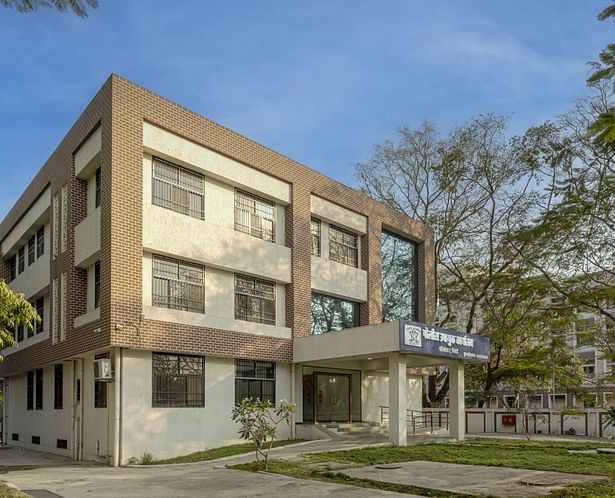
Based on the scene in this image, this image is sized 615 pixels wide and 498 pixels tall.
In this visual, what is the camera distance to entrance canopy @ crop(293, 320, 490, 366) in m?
21.7

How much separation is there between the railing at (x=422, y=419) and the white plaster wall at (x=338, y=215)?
756cm

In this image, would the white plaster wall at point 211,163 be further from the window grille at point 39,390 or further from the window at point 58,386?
the window grille at point 39,390

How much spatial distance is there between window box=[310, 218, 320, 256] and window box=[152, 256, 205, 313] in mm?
5926

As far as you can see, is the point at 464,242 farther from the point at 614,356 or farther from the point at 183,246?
the point at 183,246

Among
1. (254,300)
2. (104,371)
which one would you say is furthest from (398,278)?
(104,371)

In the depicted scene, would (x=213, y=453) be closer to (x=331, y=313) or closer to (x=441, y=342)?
(x=441, y=342)

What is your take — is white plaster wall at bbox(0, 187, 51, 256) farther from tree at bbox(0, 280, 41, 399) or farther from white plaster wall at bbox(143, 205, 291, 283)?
tree at bbox(0, 280, 41, 399)

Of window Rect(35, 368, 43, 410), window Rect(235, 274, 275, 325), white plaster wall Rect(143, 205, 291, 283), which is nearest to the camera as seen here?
white plaster wall Rect(143, 205, 291, 283)

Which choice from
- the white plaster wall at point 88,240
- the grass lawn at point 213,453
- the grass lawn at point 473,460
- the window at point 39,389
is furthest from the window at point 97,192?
the grass lawn at point 473,460

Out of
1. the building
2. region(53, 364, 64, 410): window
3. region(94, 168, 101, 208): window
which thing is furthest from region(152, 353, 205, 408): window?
region(53, 364, 64, 410): window

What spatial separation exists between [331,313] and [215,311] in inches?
258

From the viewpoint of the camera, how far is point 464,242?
3922cm

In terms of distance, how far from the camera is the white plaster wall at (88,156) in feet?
70.0

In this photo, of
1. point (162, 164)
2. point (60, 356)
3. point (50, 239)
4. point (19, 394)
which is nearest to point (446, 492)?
point (162, 164)
